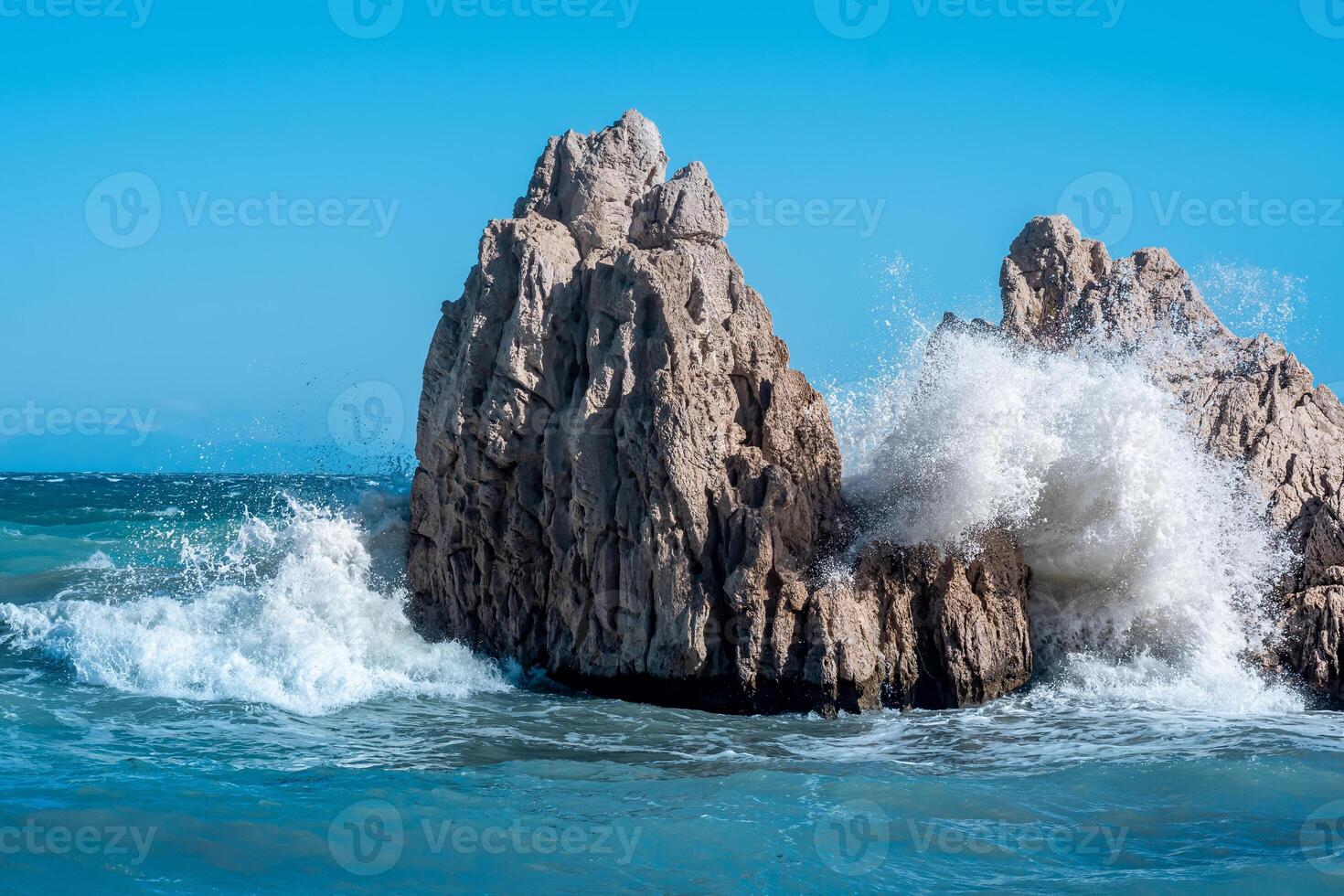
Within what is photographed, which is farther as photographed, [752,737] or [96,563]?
[96,563]

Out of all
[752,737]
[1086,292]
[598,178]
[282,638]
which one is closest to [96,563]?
[282,638]

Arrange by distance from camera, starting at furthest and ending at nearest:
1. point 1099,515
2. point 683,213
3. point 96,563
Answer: point 96,563 → point 683,213 → point 1099,515

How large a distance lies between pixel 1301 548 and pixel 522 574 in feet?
25.7

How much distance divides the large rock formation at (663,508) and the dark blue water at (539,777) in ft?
1.60

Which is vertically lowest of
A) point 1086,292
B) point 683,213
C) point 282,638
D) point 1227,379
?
point 282,638

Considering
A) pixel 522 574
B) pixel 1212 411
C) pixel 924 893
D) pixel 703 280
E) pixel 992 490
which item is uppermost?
pixel 703 280

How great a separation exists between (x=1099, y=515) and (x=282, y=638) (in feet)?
27.8

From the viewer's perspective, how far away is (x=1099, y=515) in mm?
11492

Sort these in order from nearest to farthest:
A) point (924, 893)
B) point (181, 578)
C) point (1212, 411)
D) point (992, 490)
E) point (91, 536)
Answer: point (924, 893) < point (992, 490) < point (1212, 411) < point (181, 578) < point (91, 536)

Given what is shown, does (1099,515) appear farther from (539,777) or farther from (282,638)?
(282,638)

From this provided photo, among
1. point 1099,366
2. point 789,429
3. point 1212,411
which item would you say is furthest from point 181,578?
point 1212,411

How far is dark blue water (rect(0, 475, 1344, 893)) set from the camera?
7.09m

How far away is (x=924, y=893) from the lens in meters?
6.71

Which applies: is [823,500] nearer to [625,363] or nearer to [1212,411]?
[625,363]
